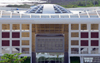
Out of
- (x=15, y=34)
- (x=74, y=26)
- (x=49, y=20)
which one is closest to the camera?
(x=49, y=20)

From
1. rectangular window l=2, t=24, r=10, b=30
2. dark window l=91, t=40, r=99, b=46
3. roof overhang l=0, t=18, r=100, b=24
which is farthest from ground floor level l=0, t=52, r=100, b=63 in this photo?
rectangular window l=2, t=24, r=10, b=30

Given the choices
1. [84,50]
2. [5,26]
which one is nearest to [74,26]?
[84,50]

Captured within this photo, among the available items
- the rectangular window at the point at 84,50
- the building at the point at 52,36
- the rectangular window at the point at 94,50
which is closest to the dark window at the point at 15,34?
the building at the point at 52,36

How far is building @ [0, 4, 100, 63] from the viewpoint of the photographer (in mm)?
41156

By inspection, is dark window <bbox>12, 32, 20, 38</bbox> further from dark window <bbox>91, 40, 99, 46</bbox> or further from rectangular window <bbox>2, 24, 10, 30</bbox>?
dark window <bbox>91, 40, 99, 46</bbox>

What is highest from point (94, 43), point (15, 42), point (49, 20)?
point (49, 20)

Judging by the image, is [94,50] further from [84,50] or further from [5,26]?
[5,26]

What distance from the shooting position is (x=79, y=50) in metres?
42.2

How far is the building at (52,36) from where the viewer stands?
4116 cm

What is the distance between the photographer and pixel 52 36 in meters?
43.2

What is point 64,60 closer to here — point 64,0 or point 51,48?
point 51,48

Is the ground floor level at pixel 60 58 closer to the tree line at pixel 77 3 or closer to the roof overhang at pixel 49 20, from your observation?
the roof overhang at pixel 49 20

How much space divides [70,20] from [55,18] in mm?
3334

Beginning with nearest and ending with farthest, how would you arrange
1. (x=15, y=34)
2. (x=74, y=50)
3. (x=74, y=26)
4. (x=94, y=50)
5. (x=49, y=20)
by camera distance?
(x=49, y=20) → (x=15, y=34) → (x=74, y=26) → (x=94, y=50) → (x=74, y=50)
